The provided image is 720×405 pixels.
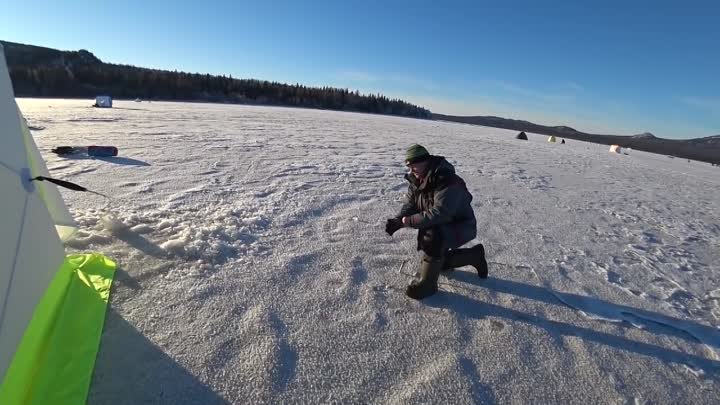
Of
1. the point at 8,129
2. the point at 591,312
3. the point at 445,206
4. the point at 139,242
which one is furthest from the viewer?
the point at 139,242

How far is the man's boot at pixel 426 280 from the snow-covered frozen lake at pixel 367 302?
0.13 meters

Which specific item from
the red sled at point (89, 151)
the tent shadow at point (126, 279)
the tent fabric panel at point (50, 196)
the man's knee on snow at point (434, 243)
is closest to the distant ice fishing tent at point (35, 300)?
the tent shadow at point (126, 279)

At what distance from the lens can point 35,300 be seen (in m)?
2.07

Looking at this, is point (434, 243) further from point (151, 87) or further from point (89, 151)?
point (151, 87)

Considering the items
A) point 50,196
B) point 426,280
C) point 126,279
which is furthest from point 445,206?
point 50,196

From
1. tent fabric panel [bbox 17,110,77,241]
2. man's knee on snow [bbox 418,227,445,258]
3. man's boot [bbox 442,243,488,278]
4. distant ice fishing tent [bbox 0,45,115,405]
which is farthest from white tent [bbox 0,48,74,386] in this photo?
man's boot [bbox 442,243,488,278]

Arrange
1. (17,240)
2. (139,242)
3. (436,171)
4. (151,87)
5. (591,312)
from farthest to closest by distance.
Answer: (151,87)
(139,242)
(591,312)
(436,171)
(17,240)

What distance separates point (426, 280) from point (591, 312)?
56.0 inches

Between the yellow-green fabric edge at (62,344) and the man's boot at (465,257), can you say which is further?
the man's boot at (465,257)

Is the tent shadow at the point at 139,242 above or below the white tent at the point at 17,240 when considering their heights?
below

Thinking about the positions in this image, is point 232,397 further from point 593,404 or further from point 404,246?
point 404,246

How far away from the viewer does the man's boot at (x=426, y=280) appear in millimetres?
2986

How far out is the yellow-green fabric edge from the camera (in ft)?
5.82

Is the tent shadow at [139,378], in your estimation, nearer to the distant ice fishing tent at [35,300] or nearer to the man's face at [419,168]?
the distant ice fishing tent at [35,300]
